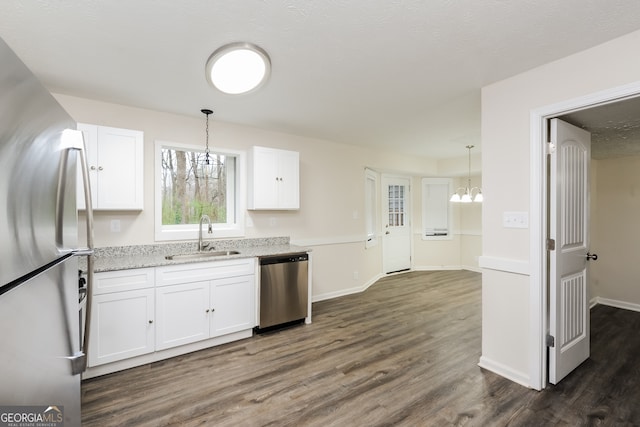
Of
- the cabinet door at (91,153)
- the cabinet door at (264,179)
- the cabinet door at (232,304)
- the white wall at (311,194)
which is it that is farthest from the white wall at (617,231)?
the cabinet door at (91,153)

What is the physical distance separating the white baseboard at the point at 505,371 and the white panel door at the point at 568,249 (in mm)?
188

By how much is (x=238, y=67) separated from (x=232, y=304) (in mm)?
2144

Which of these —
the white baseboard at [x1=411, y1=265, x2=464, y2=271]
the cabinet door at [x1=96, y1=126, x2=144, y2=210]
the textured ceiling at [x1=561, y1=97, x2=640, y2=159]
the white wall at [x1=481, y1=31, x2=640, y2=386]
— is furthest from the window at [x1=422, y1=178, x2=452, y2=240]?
the cabinet door at [x1=96, y1=126, x2=144, y2=210]

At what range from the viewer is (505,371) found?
91.7 inches

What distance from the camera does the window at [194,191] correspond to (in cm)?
320

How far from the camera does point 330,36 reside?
69.7 inches

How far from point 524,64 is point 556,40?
0.29 meters

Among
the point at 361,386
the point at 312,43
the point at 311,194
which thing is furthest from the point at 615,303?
the point at 312,43

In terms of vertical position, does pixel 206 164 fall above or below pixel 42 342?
above

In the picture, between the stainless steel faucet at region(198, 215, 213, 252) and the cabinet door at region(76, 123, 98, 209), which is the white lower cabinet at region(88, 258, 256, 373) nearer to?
the stainless steel faucet at region(198, 215, 213, 252)

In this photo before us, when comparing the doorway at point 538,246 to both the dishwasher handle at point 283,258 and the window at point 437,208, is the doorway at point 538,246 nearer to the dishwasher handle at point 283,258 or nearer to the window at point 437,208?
the dishwasher handle at point 283,258

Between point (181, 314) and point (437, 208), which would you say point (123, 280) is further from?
point (437, 208)

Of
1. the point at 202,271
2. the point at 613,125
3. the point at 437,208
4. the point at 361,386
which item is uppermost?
the point at 613,125

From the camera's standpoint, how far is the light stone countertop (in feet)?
8.18
